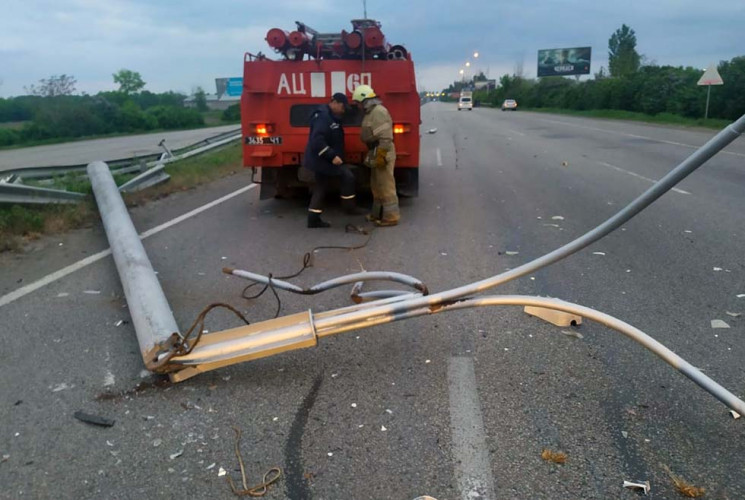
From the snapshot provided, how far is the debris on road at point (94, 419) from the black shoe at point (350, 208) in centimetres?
572

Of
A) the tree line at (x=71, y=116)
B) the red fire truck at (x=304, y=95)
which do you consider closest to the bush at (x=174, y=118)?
the tree line at (x=71, y=116)

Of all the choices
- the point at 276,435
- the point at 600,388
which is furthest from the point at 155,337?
the point at 600,388

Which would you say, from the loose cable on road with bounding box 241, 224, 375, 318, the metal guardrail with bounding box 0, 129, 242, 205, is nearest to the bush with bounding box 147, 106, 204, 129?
the metal guardrail with bounding box 0, 129, 242, 205

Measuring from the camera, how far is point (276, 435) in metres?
3.39

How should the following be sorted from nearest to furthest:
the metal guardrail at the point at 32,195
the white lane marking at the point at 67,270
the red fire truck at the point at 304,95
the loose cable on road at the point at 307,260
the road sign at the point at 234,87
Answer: the loose cable on road at the point at 307,260 → the white lane marking at the point at 67,270 → the metal guardrail at the point at 32,195 → the red fire truck at the point at 304,95 → the road sign at the point at 234,87

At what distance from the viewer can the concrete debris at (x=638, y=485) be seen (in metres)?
2.90

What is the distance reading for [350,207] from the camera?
9.14 meters

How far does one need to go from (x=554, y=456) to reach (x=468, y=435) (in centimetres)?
45

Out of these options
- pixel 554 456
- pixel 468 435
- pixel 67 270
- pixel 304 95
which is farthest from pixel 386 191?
pixel 554 456

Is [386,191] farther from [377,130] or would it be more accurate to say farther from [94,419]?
[94,419]

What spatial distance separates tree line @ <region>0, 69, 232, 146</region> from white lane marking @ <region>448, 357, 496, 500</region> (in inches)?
1450

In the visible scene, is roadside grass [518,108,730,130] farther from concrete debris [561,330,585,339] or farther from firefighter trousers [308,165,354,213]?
concrete debris [561,330,585,339]

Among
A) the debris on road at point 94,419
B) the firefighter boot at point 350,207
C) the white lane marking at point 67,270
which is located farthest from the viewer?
the firefighter boot at point 350,207

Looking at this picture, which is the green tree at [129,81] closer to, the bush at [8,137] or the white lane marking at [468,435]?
the bush at [8,137]
